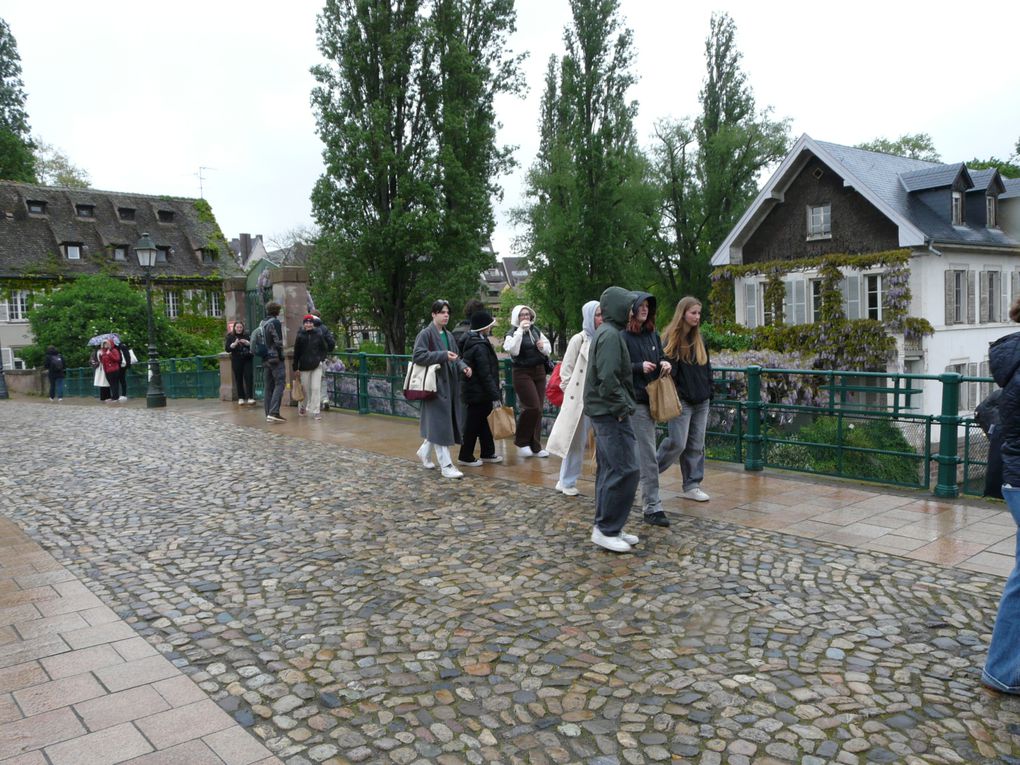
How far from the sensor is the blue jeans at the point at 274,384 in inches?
540

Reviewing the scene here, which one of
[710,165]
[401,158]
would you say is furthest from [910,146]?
[401,158]

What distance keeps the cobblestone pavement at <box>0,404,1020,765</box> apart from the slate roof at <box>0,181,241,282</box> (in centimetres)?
4427

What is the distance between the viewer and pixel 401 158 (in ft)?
85.8

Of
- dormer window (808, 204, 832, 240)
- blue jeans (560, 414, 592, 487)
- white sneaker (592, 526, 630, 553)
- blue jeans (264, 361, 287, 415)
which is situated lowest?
white sneaker (592, 526, 630, 553)

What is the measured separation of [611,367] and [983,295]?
28.3m

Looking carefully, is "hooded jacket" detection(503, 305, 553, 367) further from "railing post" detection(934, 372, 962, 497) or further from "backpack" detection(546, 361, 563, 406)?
"railing post" detection(934, 372, 962, 497)

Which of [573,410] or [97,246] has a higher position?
[97,246]

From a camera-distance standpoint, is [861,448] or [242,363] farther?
[242,363]

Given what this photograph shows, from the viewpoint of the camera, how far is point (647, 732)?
336cm

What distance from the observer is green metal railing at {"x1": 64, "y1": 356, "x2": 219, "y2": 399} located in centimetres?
2117

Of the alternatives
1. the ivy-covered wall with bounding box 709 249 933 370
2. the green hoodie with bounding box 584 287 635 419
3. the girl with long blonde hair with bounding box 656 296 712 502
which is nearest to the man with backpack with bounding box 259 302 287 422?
the girl with long blonde hair with bounding box 656 296 712 502

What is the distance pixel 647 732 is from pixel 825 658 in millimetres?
1157

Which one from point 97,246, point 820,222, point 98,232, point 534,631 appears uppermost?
point 98,232

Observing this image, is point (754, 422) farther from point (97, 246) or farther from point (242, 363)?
point (97, 246)
